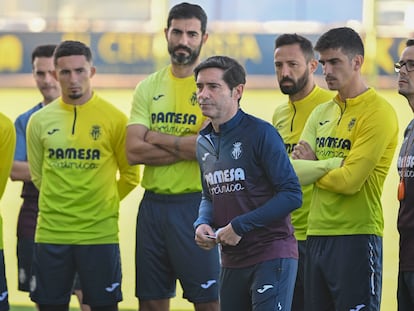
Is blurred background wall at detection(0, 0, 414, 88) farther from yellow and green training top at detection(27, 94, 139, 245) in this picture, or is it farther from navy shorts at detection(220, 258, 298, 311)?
navy shorts at detection(220, 258, 298, 311)

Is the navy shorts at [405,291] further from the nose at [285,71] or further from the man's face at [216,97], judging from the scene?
the nose at [285,71]

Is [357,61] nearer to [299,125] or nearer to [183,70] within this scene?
[299,125]

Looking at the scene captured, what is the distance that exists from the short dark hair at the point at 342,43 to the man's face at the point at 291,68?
0.48 metres

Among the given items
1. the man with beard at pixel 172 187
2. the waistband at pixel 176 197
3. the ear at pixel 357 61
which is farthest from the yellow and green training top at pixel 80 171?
the ear at pixel 357 61

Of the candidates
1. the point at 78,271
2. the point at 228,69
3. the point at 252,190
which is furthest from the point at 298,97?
the point at 78,271

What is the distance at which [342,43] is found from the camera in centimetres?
541

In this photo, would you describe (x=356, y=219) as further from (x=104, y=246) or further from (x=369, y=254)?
(x=104, y=246)

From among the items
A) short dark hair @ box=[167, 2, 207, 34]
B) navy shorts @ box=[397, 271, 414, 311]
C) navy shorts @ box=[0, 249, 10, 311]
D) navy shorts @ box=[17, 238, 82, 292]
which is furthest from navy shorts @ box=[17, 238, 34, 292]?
navy shorts @ box=[397, 271, 414, 311]

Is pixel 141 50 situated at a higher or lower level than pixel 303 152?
higher

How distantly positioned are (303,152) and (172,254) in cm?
95

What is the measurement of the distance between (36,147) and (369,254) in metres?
1.98

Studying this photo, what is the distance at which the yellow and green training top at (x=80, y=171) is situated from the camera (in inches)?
240

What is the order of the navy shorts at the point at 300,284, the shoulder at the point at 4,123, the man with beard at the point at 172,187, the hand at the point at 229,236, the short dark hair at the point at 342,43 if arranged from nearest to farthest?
the hand at the point at 229,236, the short dark hair at the point at 342,43, the shoulder at the point at 4,123, the navy shorts at the point at 300,284, the man with beard at the point at 172,187

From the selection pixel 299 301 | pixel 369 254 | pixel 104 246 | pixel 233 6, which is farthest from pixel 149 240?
pixel 233 6
